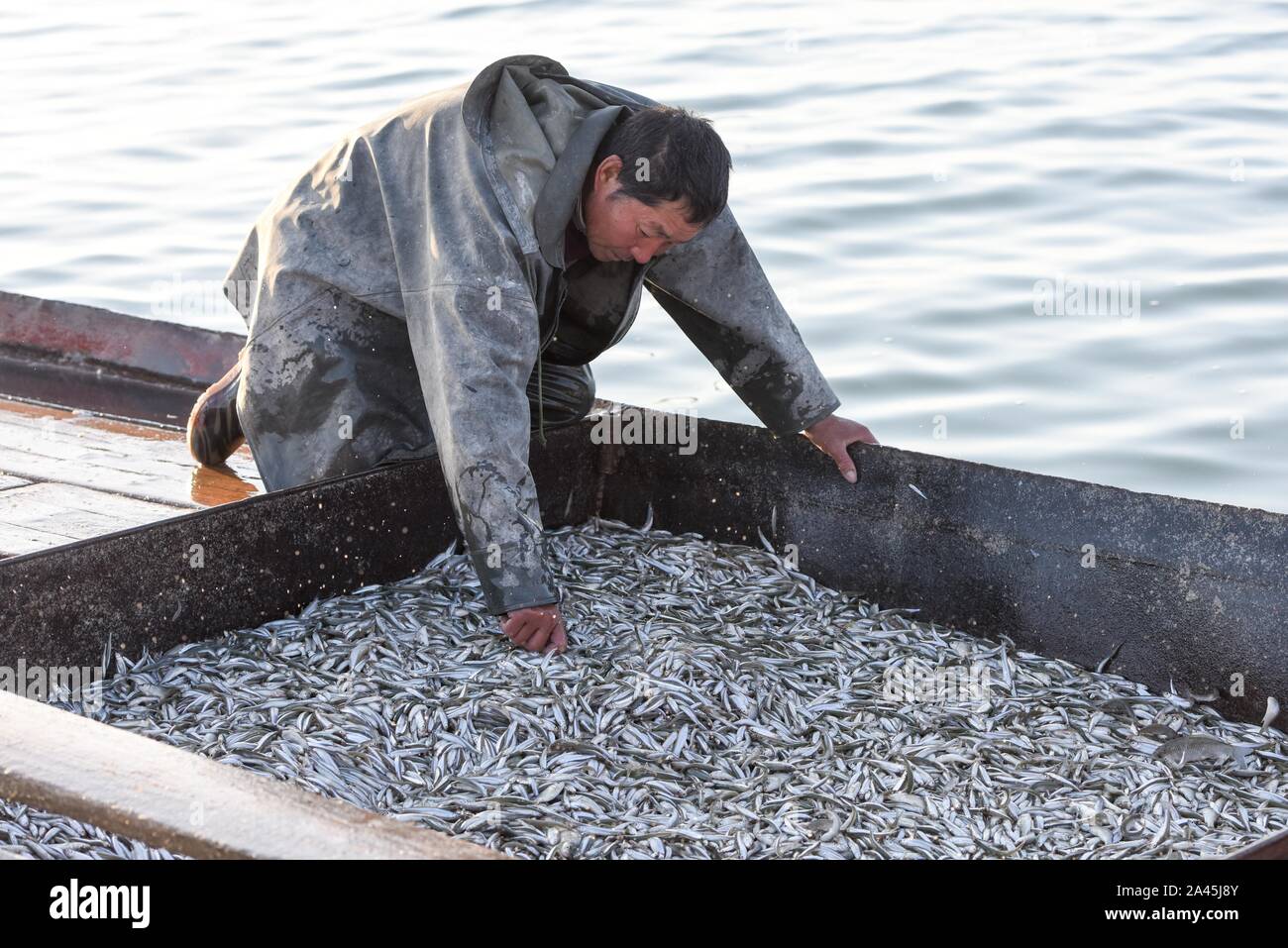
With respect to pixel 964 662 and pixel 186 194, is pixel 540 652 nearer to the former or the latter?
pixel 964 662

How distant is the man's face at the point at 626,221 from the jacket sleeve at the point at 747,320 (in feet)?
1.83

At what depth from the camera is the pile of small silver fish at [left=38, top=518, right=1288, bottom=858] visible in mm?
3615

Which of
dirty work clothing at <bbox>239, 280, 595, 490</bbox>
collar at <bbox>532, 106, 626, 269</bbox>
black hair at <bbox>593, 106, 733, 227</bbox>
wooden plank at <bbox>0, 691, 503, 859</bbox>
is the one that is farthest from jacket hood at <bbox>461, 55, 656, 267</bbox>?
wooden plank at <bbox>0, 691, 503, 859</bbox>

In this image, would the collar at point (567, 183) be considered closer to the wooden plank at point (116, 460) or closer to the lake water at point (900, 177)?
the wooden plank at point (116, 460)

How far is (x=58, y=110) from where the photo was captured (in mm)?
18766

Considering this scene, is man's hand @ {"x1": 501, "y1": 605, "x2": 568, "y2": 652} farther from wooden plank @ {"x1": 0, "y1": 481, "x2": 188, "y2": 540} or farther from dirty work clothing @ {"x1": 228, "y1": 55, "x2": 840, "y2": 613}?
wooden plank @ {"x1": 0, "y1": 481, "x2": 188, "y2": 540}

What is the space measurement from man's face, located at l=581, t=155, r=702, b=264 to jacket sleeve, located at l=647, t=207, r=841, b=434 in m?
0.56

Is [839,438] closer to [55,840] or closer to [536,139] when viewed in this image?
[536,139]

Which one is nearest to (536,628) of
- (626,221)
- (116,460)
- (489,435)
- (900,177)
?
(489,435)

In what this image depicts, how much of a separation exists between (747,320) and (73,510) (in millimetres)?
2237

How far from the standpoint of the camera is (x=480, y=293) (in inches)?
170

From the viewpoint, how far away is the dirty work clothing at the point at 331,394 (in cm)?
499
